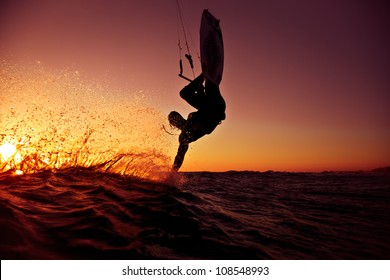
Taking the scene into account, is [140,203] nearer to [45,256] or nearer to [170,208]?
[170,208]

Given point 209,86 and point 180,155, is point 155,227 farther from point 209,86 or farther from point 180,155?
point 209,86

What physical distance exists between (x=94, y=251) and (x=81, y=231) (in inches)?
27.6

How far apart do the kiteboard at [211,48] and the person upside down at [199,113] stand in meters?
0.44

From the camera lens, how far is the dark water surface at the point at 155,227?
11.7 ft

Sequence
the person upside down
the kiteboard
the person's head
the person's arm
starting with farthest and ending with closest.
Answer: the person's arm, the kiteboard, the person's head, the person upside down

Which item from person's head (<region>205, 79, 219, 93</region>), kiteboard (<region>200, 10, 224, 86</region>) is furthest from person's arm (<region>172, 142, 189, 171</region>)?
kiteboard (<region>200, 10, 224, 86</region>)

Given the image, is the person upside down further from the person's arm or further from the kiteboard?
the kiteboard

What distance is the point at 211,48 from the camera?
10.1 metres

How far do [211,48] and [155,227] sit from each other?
25.0 ft

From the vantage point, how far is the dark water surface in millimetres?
3570

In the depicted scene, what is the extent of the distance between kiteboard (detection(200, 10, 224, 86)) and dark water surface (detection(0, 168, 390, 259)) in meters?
4.51

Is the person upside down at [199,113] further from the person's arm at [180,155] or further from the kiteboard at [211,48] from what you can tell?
the kiteboard at [211,48]

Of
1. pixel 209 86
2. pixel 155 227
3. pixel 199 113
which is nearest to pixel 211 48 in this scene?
pixel 209 86

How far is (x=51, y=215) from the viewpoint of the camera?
4.59 meters
